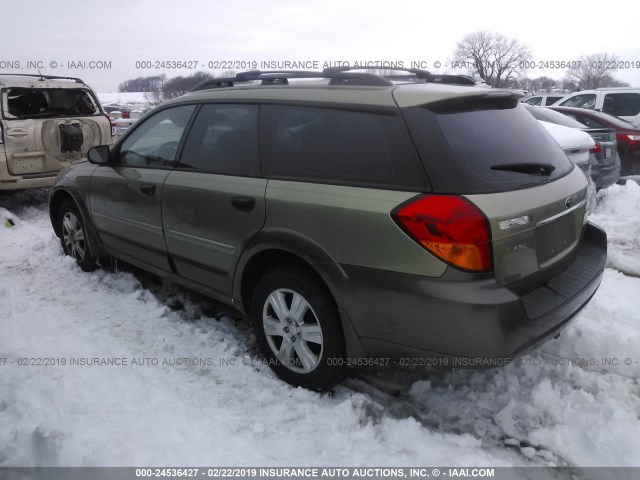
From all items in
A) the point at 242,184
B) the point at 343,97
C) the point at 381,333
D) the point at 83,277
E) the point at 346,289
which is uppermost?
the point at 343,97

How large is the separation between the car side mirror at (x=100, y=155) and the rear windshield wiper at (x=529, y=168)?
3.19 meters

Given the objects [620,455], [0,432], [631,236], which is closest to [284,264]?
[0,432]

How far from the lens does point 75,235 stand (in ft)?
16.3

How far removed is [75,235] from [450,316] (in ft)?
13.0

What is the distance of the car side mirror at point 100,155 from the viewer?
4320 millimetres

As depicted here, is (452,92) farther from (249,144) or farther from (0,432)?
(0,432)

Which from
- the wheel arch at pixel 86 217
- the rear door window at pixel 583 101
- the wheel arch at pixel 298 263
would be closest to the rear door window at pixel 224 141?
the wheel arch at pixel 298 263

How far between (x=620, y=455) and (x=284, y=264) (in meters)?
1.93

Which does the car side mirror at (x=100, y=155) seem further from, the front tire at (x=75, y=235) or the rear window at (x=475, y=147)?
the rear window at (x=475, y=147)

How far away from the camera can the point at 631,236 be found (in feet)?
19.6

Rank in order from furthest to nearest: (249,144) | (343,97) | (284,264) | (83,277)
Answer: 1. (83,277)
2. (249,144)
3. (284,264)
4. (343,97)

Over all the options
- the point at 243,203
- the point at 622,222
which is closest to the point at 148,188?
the point at 243,203

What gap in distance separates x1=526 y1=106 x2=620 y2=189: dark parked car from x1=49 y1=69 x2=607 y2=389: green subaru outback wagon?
4.73m

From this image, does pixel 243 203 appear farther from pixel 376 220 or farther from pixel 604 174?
pixel 604 174
